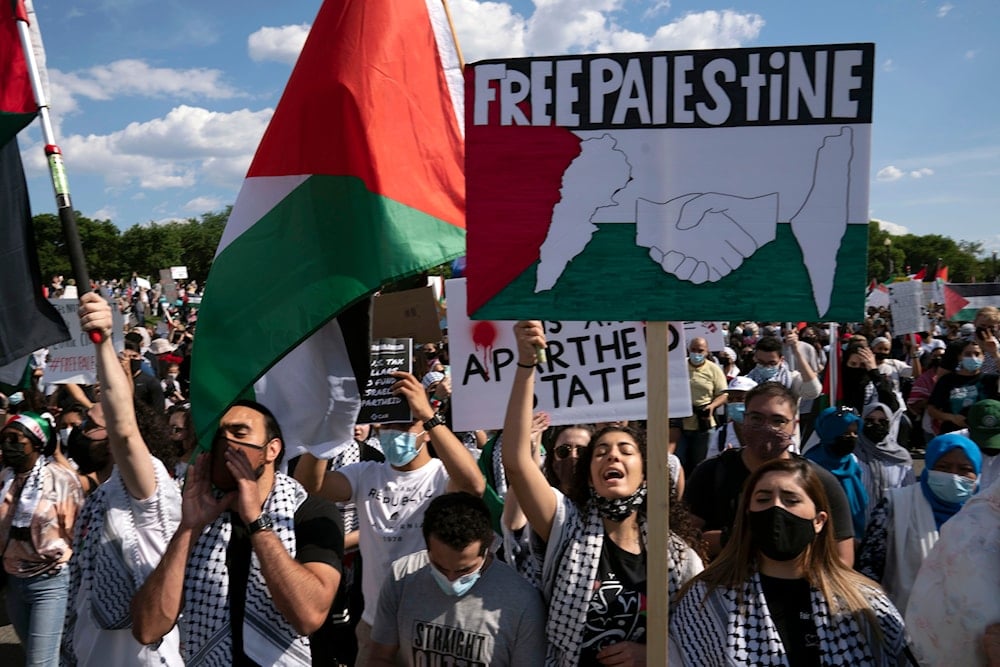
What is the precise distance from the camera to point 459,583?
9.02ft

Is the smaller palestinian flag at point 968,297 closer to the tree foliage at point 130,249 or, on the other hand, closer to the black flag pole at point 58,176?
the black flag pole at point 58,176

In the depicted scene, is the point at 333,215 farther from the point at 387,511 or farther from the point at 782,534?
the point at 782,534

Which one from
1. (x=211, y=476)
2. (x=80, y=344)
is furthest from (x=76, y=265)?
(x=80, y=344)

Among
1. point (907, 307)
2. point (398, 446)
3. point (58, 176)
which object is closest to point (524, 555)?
point (398, 446)

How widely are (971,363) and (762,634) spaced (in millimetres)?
6466

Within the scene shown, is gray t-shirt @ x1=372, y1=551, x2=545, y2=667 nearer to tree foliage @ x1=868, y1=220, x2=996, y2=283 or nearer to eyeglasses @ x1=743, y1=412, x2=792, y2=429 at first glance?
eyeglasses @ x1=743, y1=412, x2=792, y2=429

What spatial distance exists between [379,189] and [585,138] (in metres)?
0.95

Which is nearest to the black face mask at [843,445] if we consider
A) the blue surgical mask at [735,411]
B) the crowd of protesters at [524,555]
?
the crowd of protesters at [524,555]

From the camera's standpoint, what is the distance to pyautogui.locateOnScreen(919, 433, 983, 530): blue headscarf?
3520 millimetres

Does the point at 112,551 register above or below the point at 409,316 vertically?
below

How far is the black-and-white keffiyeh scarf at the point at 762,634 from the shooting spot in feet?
7.73

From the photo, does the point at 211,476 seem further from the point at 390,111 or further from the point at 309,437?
the point at 390,111

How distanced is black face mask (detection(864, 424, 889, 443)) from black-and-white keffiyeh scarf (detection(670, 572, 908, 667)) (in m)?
2.91

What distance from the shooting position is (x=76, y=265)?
8.82ft
